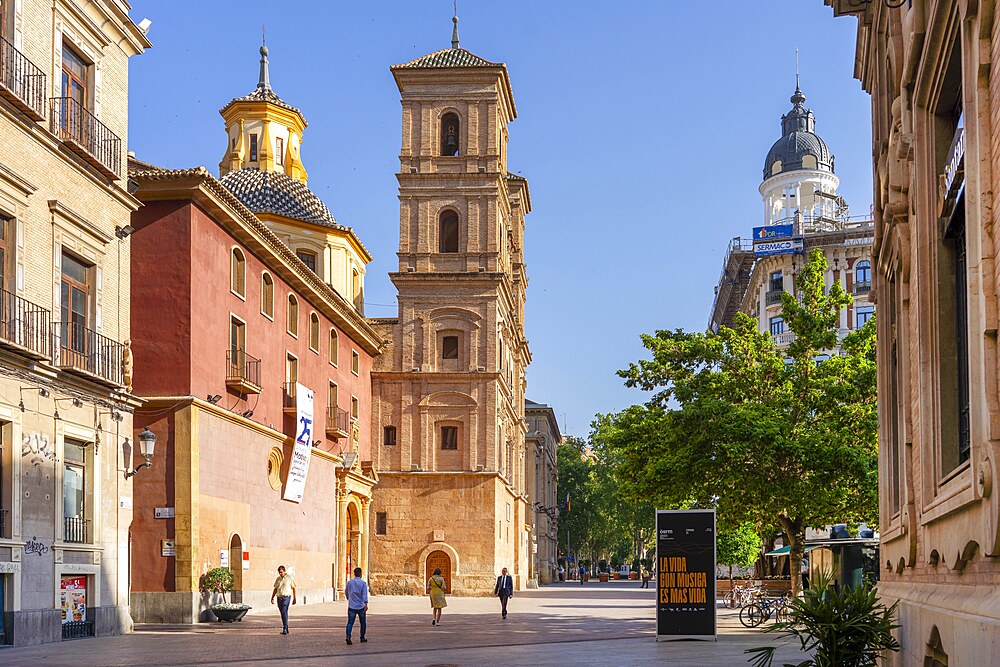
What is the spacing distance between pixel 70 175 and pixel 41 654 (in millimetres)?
9503

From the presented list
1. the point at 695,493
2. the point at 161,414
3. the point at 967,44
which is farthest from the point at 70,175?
the point at 967,44

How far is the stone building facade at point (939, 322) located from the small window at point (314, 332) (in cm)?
3078

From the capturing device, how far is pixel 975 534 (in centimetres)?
780

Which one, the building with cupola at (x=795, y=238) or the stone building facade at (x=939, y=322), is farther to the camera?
the building with cupola at (x=795, y=238)

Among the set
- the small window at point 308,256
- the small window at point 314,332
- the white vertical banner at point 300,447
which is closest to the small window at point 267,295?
the white vertical banner at point 300,447

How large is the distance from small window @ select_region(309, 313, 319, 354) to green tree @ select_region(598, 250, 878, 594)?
590 inches

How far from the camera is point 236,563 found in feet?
116

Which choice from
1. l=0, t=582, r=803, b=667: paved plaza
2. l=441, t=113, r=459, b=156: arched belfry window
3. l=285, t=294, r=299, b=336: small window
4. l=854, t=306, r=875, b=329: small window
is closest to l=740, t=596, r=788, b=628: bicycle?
l=0, t=582, r=803, b=667: paved plaza

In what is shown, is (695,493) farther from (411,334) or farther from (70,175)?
(411,334)

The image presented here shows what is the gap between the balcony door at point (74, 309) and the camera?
24.5 metres

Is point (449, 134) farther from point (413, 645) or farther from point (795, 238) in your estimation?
point (413, 645)

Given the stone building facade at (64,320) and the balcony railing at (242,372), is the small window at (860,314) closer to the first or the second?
the balcony railing at (242,372)

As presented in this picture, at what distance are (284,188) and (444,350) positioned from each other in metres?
10.7

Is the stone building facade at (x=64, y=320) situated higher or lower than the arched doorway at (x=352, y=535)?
higher
